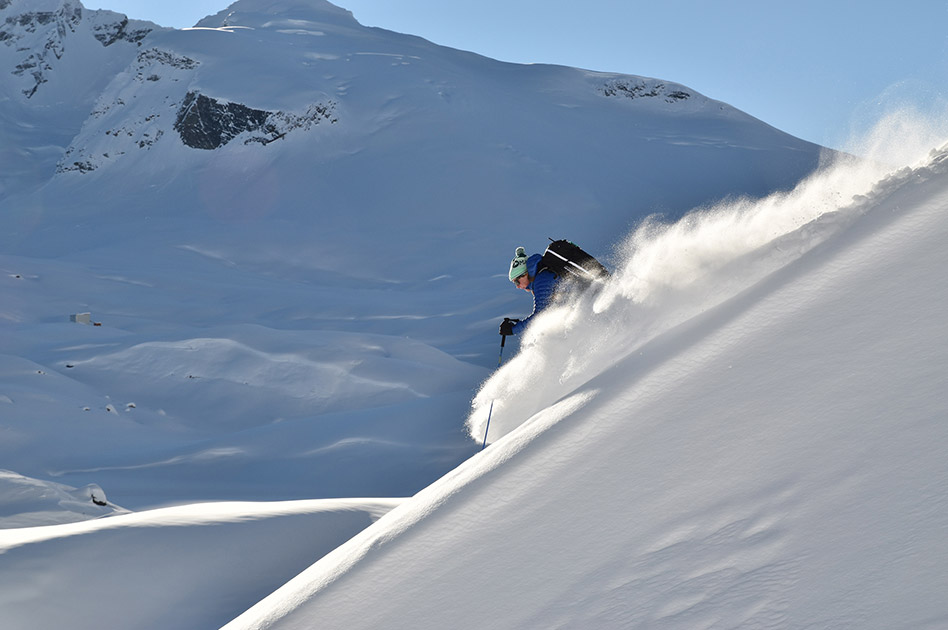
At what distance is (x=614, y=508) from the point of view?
2355 millimetres

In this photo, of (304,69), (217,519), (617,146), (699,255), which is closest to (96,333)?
(217,519)

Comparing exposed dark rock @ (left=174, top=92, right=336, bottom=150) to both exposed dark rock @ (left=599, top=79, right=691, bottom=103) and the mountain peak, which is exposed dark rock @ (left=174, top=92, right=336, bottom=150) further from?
exposed dark rock @ (left=599, top=79, right=691, bottom=103)

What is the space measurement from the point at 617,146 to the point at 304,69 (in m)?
22.3

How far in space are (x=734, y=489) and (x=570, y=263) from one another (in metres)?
5.34

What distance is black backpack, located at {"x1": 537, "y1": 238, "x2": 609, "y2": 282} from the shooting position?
7.34 m

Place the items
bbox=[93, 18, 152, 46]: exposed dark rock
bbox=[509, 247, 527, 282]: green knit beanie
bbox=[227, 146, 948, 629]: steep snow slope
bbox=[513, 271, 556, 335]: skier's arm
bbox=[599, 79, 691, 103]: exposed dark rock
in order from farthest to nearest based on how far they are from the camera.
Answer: bbox=[93, 18, 152, 46]: exposed dark rock
bbox=[599, 79, 691, 103]: exposed dark rock
bbox=[509, 247, 527, 282]: green knit beanie
bbox=[513, 271, 556, 335]: skier's arm
bbox=[227, 146, 948, 629]: steep snow slope

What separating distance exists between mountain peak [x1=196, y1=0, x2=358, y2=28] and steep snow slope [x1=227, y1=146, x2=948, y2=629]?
229ft

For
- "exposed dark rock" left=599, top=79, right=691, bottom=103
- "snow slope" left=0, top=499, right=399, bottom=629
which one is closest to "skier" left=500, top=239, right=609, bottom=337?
"snow slope" left=0, top=499, right=399, bottom=629

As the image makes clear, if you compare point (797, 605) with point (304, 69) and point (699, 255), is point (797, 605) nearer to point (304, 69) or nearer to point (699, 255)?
point (699, 255)

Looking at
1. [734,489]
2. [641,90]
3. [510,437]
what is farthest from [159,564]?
[641,90]

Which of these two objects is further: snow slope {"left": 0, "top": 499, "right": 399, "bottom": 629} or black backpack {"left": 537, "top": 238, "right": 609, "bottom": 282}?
black backpack {"left": 537, "top": 238, "right": 609, "bottom": 282}

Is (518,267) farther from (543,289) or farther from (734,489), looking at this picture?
(734,489)

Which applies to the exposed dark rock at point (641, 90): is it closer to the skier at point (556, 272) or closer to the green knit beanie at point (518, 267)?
the green knit beanie at point (518, 267)

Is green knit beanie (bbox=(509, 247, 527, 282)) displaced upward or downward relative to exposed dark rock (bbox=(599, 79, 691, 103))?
downward
